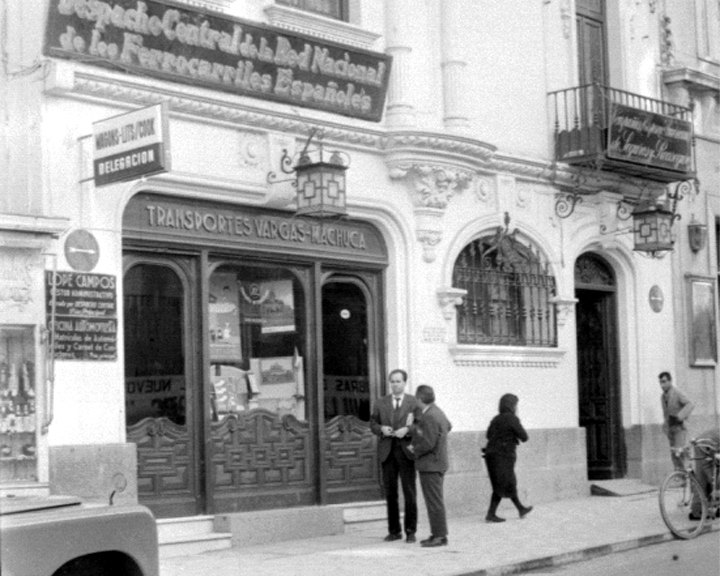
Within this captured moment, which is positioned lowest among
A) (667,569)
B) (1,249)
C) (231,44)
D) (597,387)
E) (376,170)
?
(667,569)

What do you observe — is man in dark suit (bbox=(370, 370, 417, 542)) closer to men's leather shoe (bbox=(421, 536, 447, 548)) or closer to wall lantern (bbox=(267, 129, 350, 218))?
men's leather shoe (bbox=(421, 536, 447, 548))

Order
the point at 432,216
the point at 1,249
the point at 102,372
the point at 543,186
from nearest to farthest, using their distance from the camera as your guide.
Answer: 1. the point at 1,249
2. the point at 102,372
3. the point at 432,216
4. the point at 543,186

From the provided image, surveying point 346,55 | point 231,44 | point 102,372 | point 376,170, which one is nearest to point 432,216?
point 376,170

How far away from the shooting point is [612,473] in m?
19.9

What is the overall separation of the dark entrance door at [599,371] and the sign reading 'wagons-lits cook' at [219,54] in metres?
5.46

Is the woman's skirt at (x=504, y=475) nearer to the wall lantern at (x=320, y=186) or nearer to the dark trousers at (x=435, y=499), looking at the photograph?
the dark trousers at (x=435, y=499)

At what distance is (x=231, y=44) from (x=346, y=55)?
1809mm

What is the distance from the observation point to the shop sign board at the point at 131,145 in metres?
11.8

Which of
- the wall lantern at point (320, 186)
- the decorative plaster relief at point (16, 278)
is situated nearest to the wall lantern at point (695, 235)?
the wall lantern at point (320, 186)

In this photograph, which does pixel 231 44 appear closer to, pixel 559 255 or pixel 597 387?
pixel 559 255

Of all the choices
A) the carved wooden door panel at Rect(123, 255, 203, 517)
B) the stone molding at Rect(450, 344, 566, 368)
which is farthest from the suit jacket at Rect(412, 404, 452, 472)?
the stone molding at Rect(450, 344, 566, 368)

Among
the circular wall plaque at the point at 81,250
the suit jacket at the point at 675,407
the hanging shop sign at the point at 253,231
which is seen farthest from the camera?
the suit jacket at the point at 675,407

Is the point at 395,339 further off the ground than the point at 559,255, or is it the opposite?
the point at 559,255

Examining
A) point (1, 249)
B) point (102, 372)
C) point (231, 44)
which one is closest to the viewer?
point (1, 249)
